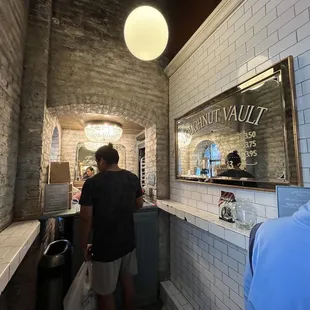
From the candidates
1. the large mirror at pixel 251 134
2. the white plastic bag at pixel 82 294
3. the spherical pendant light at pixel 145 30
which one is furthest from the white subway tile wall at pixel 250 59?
the white plastic bag at pixel 82 294

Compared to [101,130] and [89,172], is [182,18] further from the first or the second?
[89,172]

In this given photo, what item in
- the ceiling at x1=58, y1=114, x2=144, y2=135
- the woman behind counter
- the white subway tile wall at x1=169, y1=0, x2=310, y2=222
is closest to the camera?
the white subway tile wall at x1=169, y1=0, x2=310, y2=222

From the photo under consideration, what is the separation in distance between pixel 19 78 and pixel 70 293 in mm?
2183

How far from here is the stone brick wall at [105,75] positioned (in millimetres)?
2250

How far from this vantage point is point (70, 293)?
1.71 meters

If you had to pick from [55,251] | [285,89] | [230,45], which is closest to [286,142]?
[285,89]

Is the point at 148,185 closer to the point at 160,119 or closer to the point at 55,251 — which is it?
the point at 160,119

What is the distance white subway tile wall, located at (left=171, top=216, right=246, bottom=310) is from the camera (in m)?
1.58

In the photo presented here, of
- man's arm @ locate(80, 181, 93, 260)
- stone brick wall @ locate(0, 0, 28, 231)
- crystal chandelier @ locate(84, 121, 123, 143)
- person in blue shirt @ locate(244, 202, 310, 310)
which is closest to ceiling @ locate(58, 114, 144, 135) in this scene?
crystal chandelier @ locate(84, 121, 123, 143)

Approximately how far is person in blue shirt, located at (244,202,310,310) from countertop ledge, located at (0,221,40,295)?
1.22 m

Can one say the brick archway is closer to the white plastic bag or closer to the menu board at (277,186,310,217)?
the white plastic bag

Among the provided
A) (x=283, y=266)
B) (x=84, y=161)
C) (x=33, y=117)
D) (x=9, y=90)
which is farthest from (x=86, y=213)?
(x=84, y=161)

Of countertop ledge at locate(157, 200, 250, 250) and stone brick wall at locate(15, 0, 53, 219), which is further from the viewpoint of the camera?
stone brick wall at locate(15, 0, 53, 219)

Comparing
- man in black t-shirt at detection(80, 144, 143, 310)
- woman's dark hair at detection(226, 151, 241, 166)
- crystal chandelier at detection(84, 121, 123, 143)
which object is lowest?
man in black t-shirt at detection(80, 144, 143, 310)
